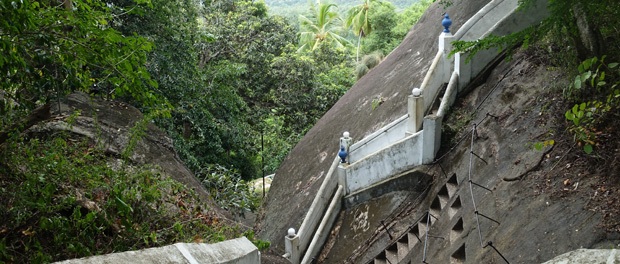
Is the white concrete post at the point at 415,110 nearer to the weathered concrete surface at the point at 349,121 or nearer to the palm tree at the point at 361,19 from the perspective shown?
the weathered concrete surface at the point at 349,121

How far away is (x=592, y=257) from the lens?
367 cm

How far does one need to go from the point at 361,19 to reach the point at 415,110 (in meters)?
22.4

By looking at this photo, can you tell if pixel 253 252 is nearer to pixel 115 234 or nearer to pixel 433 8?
pixel 115 234

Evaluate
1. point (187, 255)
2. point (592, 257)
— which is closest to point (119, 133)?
point (187, 255)

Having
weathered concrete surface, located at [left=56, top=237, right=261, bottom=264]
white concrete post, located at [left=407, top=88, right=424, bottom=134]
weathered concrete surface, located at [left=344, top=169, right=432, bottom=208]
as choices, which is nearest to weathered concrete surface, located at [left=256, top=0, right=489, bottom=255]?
weathered concrete surface, located at [left=344, top=169, right=432, bottom=208]

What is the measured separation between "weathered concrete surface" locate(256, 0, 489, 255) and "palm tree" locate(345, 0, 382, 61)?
1377 cm

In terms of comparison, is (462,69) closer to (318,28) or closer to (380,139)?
(380,139)

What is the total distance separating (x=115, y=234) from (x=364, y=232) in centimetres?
688

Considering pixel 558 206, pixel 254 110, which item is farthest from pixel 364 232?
pixel 254 110

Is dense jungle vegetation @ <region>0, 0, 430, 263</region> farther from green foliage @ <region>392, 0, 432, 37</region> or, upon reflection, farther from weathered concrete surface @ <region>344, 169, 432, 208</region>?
weathered concrete surface @ <region>344, 169, 432, 208</region>

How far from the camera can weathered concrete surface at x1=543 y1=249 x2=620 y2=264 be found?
3.43 metres

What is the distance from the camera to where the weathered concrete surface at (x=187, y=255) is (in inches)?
129

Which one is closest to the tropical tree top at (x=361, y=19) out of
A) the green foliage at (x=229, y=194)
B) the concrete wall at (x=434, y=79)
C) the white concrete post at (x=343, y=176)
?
the concrete wall at (x=434, y=79)

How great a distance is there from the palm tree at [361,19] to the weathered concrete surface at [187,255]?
2753 cm
